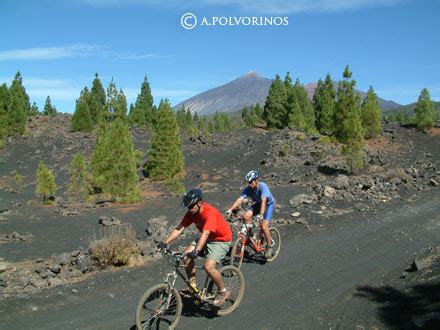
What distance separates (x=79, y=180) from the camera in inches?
1213

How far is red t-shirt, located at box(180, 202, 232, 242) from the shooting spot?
22.8 ft

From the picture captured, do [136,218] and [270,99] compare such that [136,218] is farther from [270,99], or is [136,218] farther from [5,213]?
[270,99]

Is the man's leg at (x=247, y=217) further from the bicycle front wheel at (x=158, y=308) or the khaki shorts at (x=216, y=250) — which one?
the bicycle front wheel at (x=158, y=308)

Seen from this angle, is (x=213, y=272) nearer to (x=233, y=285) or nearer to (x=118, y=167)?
(x=233, y=285)

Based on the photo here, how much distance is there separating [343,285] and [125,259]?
17.9 feet

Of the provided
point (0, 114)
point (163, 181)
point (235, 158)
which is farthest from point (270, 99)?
point (0, 114)

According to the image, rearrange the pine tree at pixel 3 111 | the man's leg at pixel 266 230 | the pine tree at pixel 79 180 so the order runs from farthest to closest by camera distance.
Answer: the pine tree at pixel 3 111 < the pine tree at pixel 79 180 < the man's leg at pixel 266 230

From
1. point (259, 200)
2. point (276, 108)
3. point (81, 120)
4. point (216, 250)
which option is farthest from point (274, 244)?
point (81, 120)

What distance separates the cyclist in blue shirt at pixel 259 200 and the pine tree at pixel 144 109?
70.2 metres

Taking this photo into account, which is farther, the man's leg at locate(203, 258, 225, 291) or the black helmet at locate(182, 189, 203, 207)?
the man's leg at locate(203, 258, 225, 291)

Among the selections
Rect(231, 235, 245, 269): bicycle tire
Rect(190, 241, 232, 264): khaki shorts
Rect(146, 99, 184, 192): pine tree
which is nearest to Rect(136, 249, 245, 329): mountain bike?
Rect(190, 241, 232, 264): khaki shorts

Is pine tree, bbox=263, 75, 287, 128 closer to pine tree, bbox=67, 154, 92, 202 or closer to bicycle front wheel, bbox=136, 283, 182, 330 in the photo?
pine tree, bbox=67, 154, 92, 202

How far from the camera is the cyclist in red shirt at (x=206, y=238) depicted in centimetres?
677

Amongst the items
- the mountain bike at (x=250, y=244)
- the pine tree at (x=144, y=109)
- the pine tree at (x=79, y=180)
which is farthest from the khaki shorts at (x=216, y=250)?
the pine tree at (x=144, y=109)
